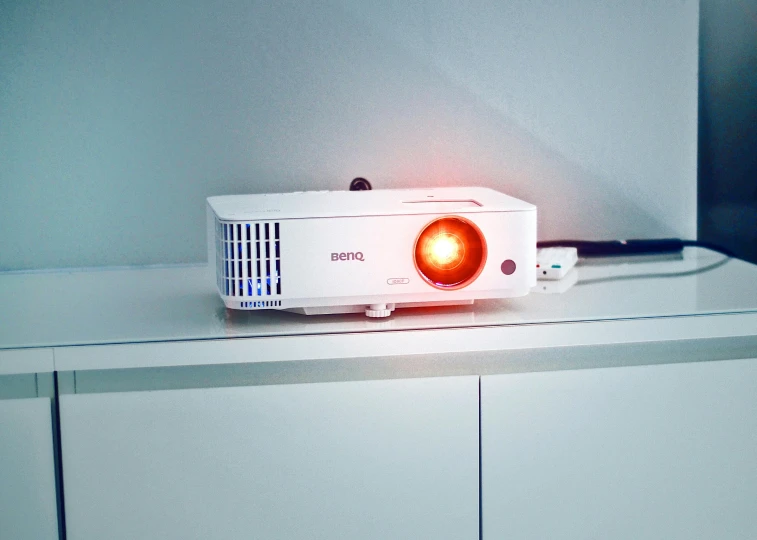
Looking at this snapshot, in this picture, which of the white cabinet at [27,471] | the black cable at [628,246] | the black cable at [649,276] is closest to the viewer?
the white cabinet at [27,471]

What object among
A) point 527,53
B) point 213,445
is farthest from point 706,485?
point 527,53

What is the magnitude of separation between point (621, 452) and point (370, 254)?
0.33 metres

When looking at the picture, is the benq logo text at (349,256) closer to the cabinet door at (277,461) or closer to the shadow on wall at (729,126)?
the cabinet door at (277,461)

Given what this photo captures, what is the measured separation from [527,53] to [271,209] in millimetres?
540

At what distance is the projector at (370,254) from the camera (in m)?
Result: 0.79

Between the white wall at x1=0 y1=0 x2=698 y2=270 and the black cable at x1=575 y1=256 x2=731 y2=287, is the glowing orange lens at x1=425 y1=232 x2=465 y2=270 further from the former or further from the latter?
the white wall at x1=0 y1=0 x2=698 y2=270

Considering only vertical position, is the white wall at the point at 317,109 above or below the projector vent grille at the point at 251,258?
above

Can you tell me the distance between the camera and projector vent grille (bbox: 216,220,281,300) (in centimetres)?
78

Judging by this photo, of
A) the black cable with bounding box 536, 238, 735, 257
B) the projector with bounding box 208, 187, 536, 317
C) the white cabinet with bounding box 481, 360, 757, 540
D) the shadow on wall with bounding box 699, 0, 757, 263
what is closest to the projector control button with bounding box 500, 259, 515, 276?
the projector with bounding box 208, 187, 536, 317

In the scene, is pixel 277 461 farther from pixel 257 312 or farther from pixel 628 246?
pixel 628 246

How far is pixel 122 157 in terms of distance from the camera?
114cm

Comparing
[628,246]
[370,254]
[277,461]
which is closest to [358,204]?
[370,254]

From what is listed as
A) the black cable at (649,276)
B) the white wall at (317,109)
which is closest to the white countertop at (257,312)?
the black cable at (649,276)

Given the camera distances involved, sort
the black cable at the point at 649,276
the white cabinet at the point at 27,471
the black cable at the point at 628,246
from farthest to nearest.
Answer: the black cable at the point at 628,246 → the black cable at the point at 649,276 → the white cabinet at the point at 27,471
